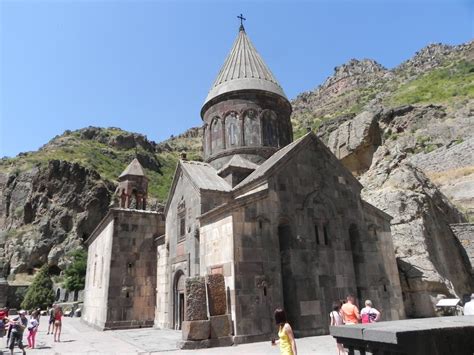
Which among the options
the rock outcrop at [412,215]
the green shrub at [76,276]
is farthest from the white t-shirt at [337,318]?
the green shrub at [76,276]

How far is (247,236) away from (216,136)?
6978mm

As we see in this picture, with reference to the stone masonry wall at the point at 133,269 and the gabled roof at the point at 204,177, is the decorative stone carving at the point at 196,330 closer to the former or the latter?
the gabled roof at the point at 204,177

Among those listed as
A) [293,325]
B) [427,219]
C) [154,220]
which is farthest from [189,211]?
[427,219]

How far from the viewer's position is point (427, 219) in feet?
46.1

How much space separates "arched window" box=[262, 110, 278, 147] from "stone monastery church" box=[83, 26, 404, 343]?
0.17 feet

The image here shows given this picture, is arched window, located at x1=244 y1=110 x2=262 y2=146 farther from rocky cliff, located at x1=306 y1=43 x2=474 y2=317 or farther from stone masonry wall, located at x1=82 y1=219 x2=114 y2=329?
stone masonry wall, located at x1=82 y1=219 x2=114 y2=329

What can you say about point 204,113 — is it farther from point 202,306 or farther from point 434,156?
point 434,156

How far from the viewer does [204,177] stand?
481 inches

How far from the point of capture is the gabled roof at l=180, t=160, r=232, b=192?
11422mm

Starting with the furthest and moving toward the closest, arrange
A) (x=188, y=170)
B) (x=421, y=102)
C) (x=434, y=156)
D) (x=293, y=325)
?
(x=421, y=102)
(x=434, y=156)
(x=188, y=170)
(x=293, y=325)

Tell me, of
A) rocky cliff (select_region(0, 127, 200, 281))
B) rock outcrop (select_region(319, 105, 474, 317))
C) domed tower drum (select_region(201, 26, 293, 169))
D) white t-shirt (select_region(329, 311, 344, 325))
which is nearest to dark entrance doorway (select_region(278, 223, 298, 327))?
white t-shirt (select_region(329, 311, 344, 325))

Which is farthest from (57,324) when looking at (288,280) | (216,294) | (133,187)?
(288,280)

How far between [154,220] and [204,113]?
535cm

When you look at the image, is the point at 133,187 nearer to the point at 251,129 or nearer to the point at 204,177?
the point at 204,177
